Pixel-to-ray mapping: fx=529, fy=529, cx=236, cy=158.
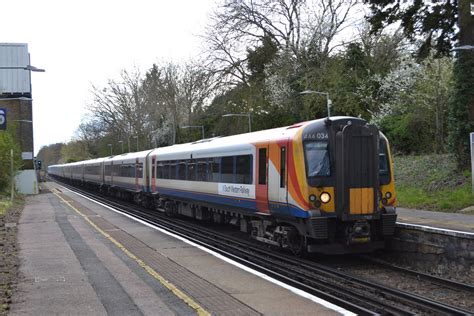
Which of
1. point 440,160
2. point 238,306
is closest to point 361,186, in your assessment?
point 238,306

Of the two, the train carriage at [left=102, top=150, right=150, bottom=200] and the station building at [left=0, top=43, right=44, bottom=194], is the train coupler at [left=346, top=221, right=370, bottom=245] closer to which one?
the train carriage at [left=102, top=150, right=150, bottom=200]

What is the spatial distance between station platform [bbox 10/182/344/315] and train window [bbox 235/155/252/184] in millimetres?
2104

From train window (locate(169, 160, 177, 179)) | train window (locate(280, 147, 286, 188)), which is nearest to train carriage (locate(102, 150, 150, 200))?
train window (locate(169, 160, 177, 179))

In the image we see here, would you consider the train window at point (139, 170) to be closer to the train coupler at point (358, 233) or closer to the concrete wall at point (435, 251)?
the concrete wall at point (435, 251)

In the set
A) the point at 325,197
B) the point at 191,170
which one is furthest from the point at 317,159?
the point at 191,170

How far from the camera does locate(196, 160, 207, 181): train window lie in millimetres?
16625

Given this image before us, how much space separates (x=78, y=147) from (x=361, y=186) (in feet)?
340

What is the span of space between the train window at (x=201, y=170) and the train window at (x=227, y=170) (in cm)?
164

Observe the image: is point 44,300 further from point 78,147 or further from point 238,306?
point 78,147

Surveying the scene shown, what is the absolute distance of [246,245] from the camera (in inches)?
540

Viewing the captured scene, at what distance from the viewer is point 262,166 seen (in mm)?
12445

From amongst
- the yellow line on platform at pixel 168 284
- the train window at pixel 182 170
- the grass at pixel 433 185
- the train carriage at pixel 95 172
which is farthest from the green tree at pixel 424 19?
the train carriage at pixel 95 172

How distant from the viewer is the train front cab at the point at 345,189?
421 inches

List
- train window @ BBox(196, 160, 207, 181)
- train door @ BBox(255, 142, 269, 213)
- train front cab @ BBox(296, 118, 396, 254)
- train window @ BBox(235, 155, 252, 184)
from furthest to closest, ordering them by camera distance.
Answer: train window @ BBox(196, 160, 207, 181) → train window @ BBox(235, 155, 252, 184) → train door @ BBox(255, 142, 269, 213) → train front cab @ BBox(296, 118, 396, 254)
